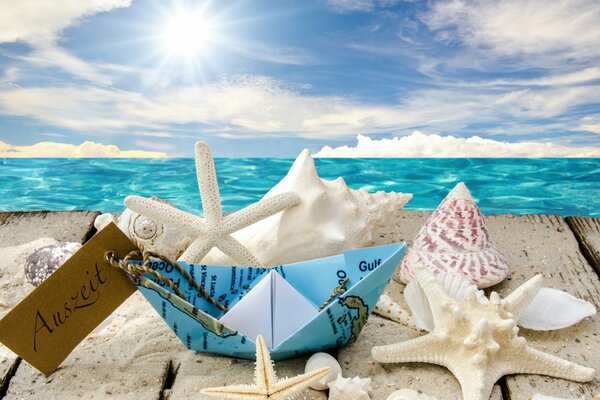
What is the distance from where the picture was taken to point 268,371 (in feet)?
4.30

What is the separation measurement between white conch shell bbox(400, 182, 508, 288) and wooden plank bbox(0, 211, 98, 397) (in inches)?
66.9

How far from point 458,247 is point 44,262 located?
177 cm

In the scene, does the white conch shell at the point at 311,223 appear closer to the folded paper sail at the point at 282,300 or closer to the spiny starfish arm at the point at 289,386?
the folded paper sail at the point at 282,300

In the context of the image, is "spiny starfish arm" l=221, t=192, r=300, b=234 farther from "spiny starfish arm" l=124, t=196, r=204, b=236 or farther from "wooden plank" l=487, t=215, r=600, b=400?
"wooden plank" l=487, t=215, r=600, b=400

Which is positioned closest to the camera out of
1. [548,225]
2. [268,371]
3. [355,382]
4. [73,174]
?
[268,371]

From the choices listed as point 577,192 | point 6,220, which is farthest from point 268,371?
point 577,192

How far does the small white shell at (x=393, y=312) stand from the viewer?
1973 mm

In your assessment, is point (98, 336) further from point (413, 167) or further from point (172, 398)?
point (413, 167)

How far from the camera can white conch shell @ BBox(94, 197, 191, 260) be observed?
260cm

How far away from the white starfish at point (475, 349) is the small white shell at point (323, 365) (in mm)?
136

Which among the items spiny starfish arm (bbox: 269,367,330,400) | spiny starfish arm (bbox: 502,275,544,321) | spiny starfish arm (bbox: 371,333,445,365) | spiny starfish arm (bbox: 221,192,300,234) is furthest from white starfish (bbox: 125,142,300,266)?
spiny starfish arm (bbox: 269,367,330,400)

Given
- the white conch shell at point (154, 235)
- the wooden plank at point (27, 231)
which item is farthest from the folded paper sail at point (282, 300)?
the wooden plank at point (27, 231)

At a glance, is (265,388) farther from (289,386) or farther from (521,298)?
(521,298)

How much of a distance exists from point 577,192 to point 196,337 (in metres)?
3.74
